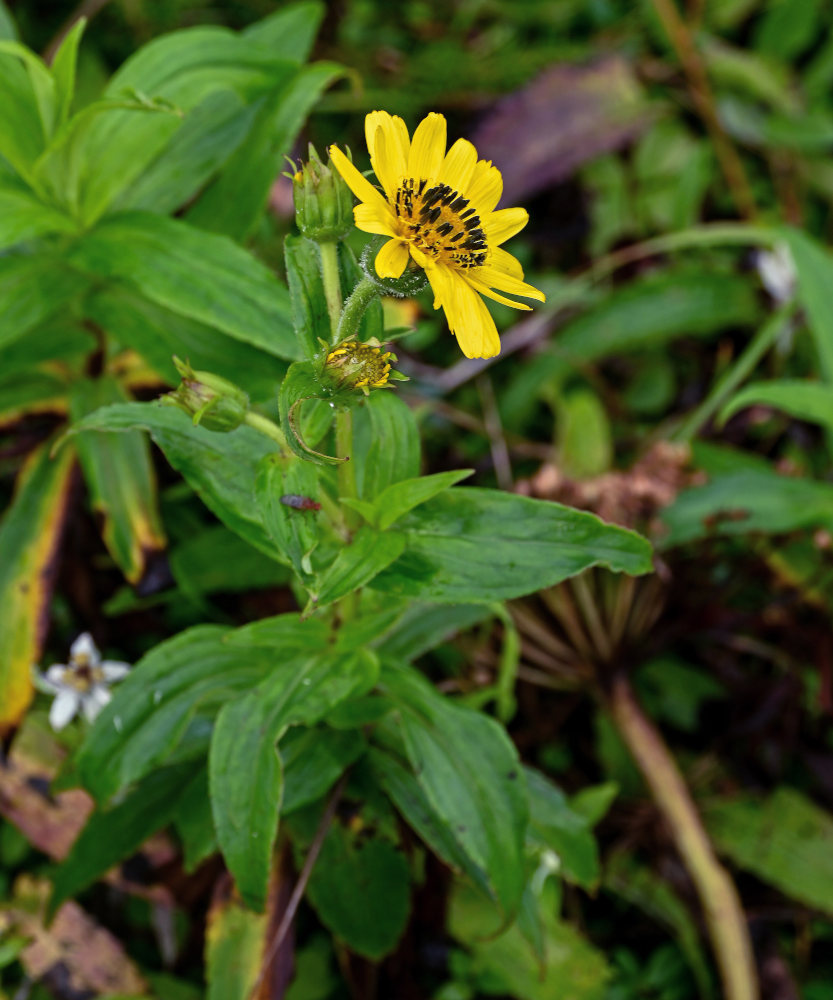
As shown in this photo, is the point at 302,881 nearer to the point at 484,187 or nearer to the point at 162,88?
the point at 484,187

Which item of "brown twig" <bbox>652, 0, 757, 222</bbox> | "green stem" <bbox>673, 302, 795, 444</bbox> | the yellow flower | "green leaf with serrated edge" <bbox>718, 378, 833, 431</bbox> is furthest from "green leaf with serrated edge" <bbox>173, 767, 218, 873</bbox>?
"brown twig" <bbox>652, 0, 757, 222</bbox>

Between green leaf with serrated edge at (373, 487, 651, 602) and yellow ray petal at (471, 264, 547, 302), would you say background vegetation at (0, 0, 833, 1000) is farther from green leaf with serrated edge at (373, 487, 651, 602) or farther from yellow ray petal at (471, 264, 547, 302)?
yellow ray petal at (471, 264, 547, 302)

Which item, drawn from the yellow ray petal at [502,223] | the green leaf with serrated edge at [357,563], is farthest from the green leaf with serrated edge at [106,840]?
the yellow ray petal at [502,223]

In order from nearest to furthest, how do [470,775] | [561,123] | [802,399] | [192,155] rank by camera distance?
[470,775]
[192,155]
[802,399]
[561,123]

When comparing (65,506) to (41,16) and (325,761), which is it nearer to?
(325,761)

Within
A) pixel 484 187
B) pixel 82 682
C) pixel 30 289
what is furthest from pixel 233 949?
pixel 484 187

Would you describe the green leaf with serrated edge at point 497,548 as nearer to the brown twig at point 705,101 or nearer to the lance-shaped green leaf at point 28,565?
the lance-shaped green leaf at point 28,565
